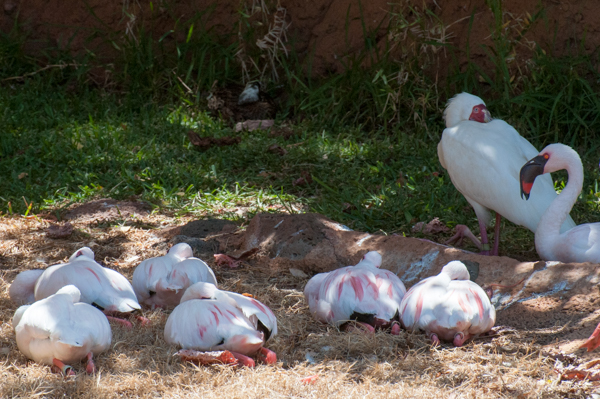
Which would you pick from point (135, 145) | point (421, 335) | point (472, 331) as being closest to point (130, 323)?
point (421, 335)

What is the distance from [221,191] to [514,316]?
2.61 metres

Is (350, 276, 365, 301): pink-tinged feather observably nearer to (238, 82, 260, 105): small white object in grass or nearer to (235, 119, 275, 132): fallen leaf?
(235, 119, 275, 132): fallen leaf

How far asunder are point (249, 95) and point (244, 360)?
14.9ft

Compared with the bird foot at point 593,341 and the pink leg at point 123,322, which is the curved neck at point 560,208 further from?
the pink leg at point 123,322

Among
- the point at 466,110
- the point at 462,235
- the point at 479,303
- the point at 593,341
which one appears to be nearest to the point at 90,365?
the point at 479,303

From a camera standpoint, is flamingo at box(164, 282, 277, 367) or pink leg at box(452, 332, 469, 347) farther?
pink leg at box(452, 332, 469, 347)

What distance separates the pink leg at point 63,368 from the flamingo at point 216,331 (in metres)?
0.41

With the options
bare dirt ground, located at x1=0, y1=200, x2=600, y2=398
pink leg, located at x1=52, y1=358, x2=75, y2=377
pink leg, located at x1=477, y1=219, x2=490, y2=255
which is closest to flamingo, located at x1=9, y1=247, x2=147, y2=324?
bare dirt ground, located at x1=0, y1=200, x2=600, y2=398

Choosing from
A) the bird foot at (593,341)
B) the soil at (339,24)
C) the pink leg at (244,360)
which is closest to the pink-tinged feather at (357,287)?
the pink leg at (244,360)

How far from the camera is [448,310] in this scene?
9.20 ft

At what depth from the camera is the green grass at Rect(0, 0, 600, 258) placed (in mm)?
4883

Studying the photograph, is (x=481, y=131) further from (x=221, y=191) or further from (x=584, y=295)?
(x=221, y=191)

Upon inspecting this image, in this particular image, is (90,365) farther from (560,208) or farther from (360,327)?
(560,208)

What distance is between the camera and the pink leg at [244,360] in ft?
8.61
